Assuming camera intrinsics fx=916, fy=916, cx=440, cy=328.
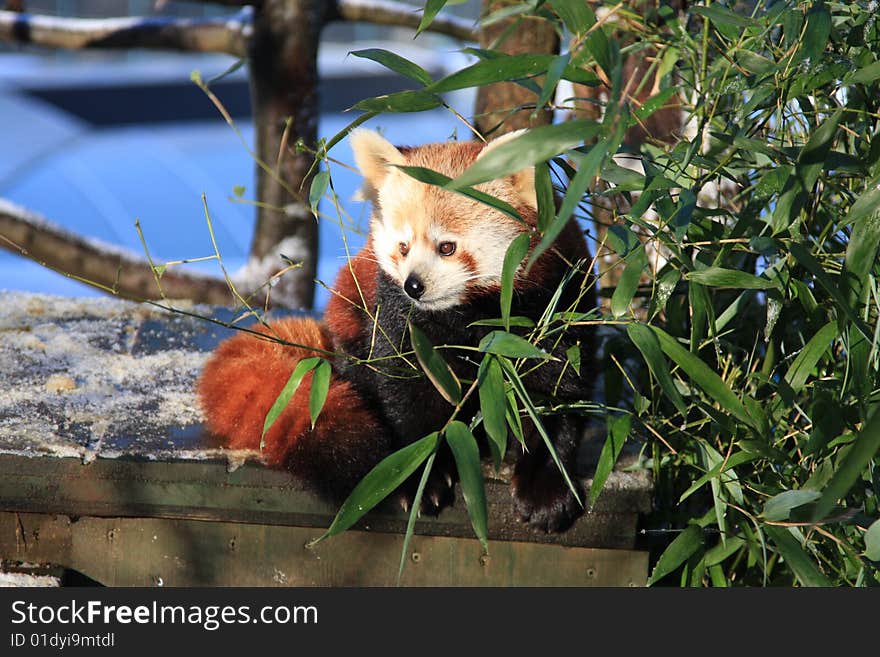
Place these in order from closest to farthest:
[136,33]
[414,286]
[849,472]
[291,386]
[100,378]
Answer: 1. [849,472]
2. [291,386]
3. [414,286]
4. [100,378]
5. [136,33]

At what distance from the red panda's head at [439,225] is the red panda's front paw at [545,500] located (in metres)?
0.35

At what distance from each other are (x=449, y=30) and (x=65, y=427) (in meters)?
2.59

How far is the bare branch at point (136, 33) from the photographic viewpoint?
346 cm

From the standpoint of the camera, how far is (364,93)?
1052 centimetres

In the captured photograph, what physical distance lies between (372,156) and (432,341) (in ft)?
1.23

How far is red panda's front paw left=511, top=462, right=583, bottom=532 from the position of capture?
1646 millimetres

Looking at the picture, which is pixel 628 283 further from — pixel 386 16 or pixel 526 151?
pixel 386 16

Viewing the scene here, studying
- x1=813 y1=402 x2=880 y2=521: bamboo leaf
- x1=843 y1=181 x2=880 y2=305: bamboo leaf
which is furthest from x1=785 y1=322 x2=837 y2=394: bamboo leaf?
x1=813 y1=402 x2=880 y2=521: bamboo leaf

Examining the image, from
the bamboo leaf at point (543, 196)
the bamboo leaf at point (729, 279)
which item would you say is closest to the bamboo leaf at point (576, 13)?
the bamboo leaf at point (543, 196)

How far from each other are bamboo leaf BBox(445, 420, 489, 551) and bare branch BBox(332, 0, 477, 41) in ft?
8.23

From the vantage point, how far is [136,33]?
351cm

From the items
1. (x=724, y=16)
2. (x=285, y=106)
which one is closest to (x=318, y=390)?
(x=724, y=16)

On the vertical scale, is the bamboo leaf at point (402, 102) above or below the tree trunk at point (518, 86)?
above

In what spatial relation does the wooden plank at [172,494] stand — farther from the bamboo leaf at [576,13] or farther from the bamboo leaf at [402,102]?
the bamboo leaf at [576,13]
